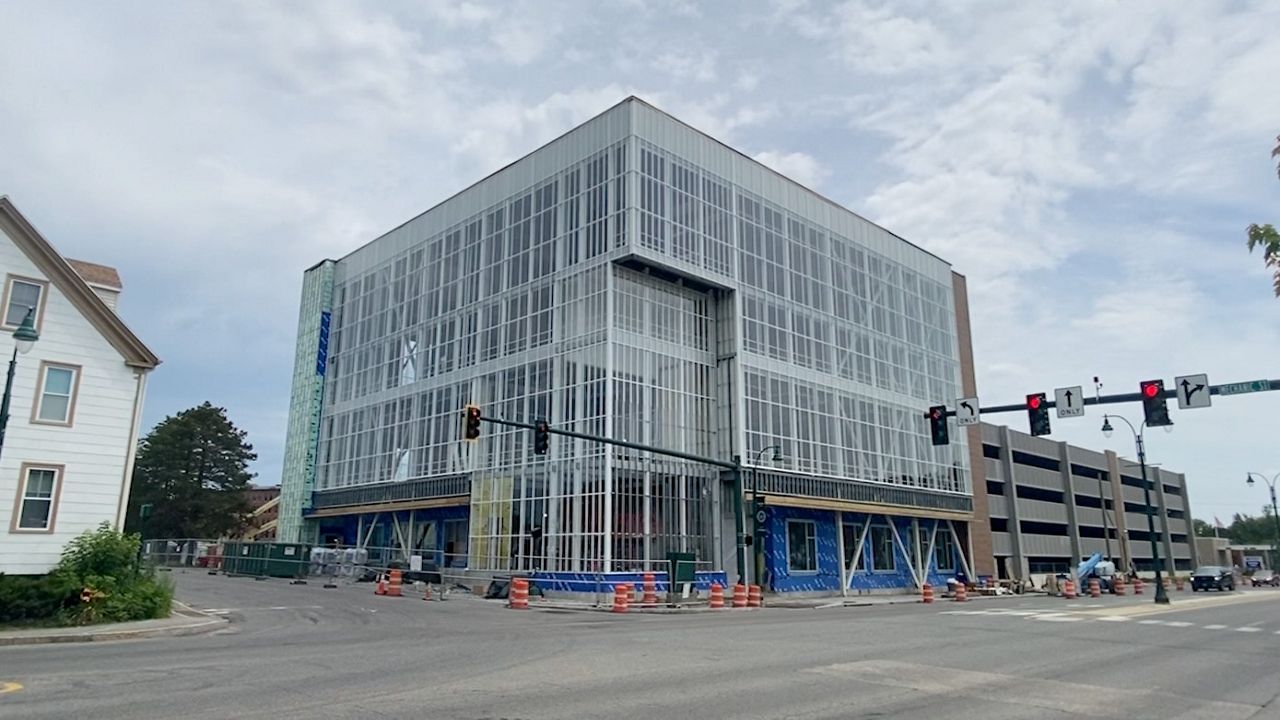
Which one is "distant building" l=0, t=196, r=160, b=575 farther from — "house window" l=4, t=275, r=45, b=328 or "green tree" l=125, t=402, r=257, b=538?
"green tree" l=125, t=402, r=257, b=538

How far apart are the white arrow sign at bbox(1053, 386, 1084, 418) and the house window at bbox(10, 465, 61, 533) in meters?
25.3

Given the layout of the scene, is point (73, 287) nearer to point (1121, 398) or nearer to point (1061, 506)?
point (1121, 398)

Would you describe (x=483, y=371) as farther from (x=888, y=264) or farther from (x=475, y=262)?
(x=888, y=264)

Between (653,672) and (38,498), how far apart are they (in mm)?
17247

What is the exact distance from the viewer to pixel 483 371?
1855 inches

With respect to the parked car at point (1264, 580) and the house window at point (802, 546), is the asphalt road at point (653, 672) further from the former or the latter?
the parked car at point (1264, 580)

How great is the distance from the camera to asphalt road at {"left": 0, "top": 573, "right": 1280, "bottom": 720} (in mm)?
8930

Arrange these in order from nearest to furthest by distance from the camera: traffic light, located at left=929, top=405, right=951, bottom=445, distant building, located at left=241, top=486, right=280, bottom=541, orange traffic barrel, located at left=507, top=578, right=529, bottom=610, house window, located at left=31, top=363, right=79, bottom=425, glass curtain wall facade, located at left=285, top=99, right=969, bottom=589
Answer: house window, located at left=31, top=363, right=79, bottom=425
traffic light, located at left=929, top=405, right=951, bottom=445
orange traffic barrel, located at left=507, top=578, right=529, bottom=610
glass curtain wall facade, located at left=285, top=99, right=969, bottom=589
distant building, located at left=241, top=486, right=280, bottom=541

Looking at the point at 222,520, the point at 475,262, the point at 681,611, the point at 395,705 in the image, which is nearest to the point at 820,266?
the point at 475,262

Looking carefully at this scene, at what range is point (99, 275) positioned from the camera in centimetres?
2572

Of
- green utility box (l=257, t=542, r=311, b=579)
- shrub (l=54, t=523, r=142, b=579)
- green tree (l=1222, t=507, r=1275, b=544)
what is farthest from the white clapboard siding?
green tree (l=1222, t=507, r=1275, b=544)

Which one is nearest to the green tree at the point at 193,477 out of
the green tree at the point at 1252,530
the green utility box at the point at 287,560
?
the green utility box at the point at 287,560

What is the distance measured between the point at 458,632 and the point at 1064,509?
78.4 metres

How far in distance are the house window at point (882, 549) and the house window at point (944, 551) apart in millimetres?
4726
